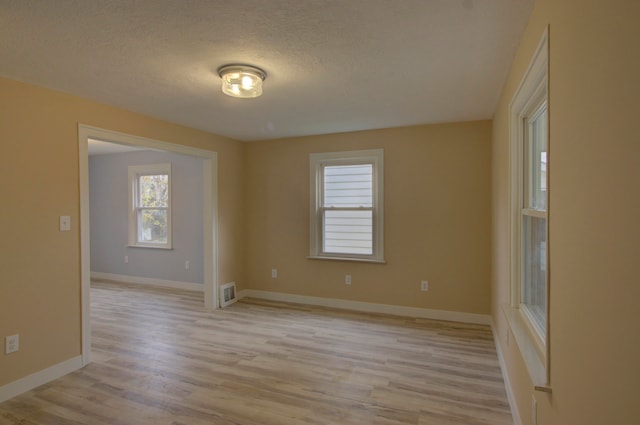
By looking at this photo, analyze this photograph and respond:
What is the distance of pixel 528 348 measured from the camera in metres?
1.75

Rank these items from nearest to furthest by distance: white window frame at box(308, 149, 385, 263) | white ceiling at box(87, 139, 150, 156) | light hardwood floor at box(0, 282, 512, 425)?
light hardwood floor at box(0, 282, 512, 425) → white window frame at box(308, 149, 385, 263) → white ceiling at box(87, 139, 150, 156)

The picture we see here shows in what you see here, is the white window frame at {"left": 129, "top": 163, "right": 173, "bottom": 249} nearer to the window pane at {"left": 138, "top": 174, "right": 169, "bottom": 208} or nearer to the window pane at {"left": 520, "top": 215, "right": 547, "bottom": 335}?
the window pane at {"left": 138, "top": 174, "right": 169, "bottom": 208}

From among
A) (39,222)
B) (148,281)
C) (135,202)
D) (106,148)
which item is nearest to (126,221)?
(135,202)

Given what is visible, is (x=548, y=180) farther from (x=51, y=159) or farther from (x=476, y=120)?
(x=51, y=159)

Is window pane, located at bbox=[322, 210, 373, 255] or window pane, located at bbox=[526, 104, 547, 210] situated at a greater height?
window pane, located at bbox=[526, 104, 547, 210]

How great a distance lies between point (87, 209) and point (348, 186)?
2.95m

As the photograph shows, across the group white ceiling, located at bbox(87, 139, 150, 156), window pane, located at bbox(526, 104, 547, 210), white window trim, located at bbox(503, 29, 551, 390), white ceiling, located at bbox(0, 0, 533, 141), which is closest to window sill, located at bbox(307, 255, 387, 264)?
white ceiling, located at bbox(0, 0, 533, 141)

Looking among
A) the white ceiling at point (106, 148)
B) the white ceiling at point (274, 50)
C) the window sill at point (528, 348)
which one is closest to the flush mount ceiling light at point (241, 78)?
the white ceiling at point (274, 50)

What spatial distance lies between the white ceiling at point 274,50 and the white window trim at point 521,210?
353 mm

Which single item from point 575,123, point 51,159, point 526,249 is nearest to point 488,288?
point 526,249

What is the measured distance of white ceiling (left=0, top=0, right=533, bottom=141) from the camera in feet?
5.64

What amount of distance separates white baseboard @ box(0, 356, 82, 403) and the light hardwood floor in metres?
0.06

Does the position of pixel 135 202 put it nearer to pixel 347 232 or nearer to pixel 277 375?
pixel 347 232

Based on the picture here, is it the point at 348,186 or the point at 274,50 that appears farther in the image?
the point at 348,186
